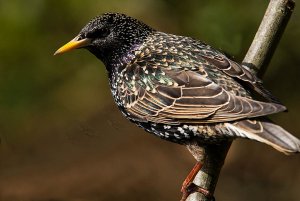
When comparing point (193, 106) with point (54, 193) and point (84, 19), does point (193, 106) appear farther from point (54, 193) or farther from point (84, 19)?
point (54, 193)

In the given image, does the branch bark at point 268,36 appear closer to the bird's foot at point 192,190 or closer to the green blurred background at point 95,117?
the bird's foot at point 192,190

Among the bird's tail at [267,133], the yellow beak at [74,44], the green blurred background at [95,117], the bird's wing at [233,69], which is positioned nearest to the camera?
the bird's tail at [267,133]

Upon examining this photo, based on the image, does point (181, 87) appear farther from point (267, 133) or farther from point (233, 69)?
point (267, 133)

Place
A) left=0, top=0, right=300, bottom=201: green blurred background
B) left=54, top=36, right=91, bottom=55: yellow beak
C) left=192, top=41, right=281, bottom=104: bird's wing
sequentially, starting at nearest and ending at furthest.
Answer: left=192, top=41, right=281, bottom=104: bird's wing → left=54, top=36, right=91, bottom=55: yellow beak → left=0, top=0, right=300, bottom=201: green blurred background

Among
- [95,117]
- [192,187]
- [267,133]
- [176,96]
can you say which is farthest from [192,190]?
[95,117]

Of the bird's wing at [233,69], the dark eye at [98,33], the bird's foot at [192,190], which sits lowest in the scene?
the bird's foot at [192,190]

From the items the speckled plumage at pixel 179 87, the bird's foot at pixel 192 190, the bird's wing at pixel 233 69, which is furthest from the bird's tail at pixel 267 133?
the bird's foot at pixel 192 190

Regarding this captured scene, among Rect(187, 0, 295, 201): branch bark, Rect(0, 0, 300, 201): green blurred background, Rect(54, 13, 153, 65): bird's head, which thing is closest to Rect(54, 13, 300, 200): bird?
Rect(54, 13, 153, 65): bird's head

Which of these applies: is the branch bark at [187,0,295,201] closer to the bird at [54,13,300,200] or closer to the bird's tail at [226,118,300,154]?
the bird at [54,13,300,200]
